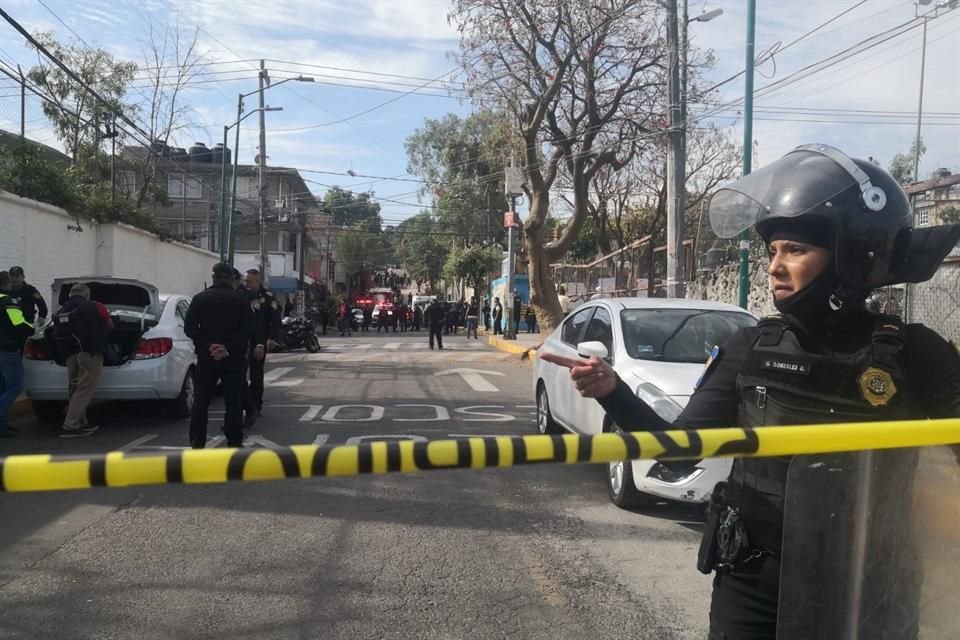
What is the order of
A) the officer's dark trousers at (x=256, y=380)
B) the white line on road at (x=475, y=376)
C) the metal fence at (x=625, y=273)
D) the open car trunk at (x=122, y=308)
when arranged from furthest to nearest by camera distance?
the metal fence at (x=625, y=273) < the white line on road at (x=475, y=376) < the officer's dark trousers at (x=256, y=380) < the open car trunk at (x=122, y=308)

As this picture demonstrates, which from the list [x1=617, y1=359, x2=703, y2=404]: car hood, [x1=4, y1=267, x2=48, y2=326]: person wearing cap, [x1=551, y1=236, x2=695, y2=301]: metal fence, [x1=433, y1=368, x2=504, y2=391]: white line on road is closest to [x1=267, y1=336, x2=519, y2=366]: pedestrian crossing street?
[x1=433, y1=368, x2=504, y2=391]: white line on road

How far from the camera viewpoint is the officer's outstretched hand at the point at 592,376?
2117 millimetres

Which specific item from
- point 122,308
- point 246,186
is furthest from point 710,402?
point 246,186

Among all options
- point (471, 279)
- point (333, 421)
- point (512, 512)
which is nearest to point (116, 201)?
point (333, 421)

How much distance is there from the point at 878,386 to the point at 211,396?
20.4ft

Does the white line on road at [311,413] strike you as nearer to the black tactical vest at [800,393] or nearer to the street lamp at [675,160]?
the street lamp at [675,160]

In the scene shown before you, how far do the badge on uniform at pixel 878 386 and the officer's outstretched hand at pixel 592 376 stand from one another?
2.04 feet

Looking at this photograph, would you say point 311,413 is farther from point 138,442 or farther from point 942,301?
point 942,301

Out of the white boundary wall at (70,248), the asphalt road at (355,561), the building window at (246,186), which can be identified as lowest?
the asphalt road at (355,561)

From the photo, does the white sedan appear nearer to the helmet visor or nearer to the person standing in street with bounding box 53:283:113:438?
the helmet visor

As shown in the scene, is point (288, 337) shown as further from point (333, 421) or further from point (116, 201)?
point (333, 421)

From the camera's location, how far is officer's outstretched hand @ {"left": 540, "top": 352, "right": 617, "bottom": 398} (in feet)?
6.95

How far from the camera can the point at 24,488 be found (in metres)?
1.54

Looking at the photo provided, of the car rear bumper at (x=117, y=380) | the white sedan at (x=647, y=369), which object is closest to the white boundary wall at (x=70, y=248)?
the car rear bumper at (x=117, y=380)
